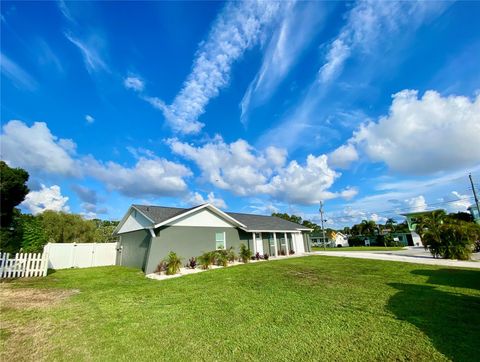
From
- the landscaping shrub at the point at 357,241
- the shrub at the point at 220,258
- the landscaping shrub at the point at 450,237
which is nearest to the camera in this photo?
the landscaping shrub at the point at 450,237

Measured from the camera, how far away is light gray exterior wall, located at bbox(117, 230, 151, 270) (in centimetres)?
1600

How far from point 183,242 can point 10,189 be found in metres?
14.1

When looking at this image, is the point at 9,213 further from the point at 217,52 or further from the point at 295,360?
the point at 295,360

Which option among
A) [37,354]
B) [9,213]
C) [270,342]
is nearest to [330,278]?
[270,342]

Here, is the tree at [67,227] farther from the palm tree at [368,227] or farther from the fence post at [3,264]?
the palm tree at [368,227]

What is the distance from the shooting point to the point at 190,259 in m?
15.9

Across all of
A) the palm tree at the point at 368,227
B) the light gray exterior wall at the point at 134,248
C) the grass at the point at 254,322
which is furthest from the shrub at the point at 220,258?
the palm tree at the point at 368,227

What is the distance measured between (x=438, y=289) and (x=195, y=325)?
7.77 metres

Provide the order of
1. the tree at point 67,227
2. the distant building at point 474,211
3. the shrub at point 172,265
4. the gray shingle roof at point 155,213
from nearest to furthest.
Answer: the shrub at point 172,265, the gray shingle roof at point 155,213, the tree at point 67,227, the distant building at point 474,211

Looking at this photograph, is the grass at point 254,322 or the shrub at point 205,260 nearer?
the grass at point 254,322

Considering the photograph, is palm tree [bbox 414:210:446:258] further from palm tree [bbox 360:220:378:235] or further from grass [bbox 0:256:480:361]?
palm tree [bbox 360:220:378:235]

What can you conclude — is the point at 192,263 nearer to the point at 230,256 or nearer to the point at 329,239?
the point at 230,256

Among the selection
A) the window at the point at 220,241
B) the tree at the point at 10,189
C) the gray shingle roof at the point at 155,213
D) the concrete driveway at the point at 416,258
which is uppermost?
the tree at the point at 10,189

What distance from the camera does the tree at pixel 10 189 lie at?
17484 mm
